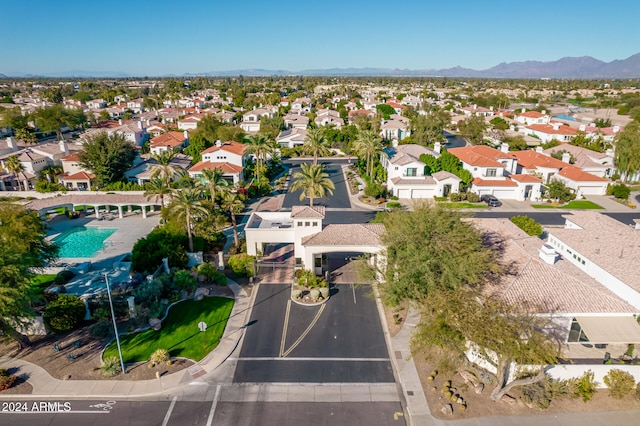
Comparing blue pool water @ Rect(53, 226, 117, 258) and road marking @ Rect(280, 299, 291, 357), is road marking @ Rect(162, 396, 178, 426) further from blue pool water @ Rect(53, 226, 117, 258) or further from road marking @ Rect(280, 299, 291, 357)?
blue pool water @ Rect(53, 226, 117, 258)

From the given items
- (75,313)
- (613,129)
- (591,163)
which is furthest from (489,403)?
(613,129)

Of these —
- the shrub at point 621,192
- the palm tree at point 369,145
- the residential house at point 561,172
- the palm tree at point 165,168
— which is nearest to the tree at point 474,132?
the residential house at point 561,172

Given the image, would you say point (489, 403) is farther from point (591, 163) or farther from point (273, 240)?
point (591, 163)

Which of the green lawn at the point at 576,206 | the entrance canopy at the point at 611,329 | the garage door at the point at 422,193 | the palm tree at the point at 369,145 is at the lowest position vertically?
the green lawn at the point at 576,206

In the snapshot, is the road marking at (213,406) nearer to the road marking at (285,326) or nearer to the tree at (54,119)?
the road marking at (285,326)

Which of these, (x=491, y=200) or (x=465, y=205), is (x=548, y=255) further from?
(x=491, y=200)

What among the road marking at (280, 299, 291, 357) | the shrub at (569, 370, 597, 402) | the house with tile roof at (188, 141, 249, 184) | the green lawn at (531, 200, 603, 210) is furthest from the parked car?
the house with tile roof at (188, 141, 249, 184)

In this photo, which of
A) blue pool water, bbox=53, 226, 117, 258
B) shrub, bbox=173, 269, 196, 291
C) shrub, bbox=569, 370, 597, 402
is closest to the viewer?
shrub, bbox=569, 370, 597, 402
